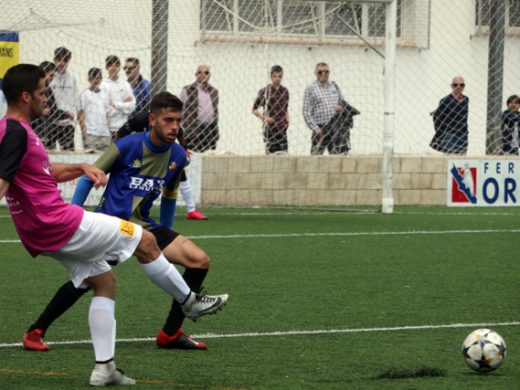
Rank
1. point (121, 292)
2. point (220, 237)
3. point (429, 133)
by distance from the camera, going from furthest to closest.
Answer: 1. point (429, 133)
2. point (220, 237)
3. point (121, 292)

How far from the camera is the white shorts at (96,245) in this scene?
6.01m

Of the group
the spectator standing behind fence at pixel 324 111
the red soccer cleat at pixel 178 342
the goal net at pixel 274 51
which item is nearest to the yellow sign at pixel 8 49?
the goal net at pixel 274 51

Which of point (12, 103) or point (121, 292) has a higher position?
point (12, 103)

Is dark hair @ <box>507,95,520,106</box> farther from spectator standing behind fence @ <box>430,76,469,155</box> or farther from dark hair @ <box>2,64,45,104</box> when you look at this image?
dark hair @ <box>2,64,45,104</box>

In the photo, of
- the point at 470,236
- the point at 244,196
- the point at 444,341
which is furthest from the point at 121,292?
the point at 244,196

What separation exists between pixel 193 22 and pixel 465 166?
4.41 m

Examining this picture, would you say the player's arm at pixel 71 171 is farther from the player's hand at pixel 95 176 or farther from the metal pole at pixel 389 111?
the metal pole at pixel 389 111

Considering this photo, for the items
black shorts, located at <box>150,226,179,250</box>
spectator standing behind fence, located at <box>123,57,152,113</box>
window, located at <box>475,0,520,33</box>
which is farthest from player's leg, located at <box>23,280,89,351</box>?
window, located at <box>475,0,520,33</box>

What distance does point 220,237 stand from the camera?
44.9 ft

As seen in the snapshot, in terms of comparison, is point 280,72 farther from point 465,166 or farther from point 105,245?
point 105,245

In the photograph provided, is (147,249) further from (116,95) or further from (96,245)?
(116,95)

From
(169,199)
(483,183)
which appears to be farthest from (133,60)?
(169,199)

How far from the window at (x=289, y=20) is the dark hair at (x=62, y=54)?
214 cm

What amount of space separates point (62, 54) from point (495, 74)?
6.58m
